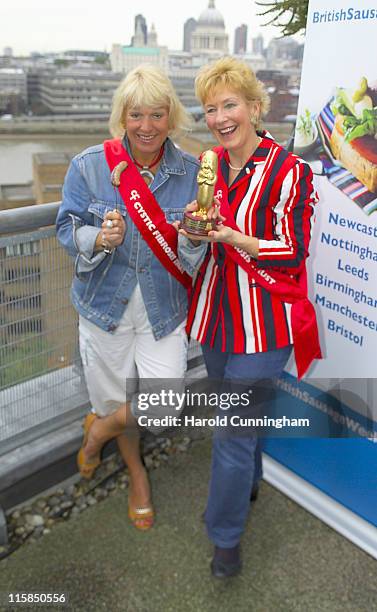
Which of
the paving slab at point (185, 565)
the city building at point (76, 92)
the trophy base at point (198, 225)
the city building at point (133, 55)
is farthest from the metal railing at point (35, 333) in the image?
the city building at point (133, 55)

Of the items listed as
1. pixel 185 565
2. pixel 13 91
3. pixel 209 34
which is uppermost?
pixel 209 34

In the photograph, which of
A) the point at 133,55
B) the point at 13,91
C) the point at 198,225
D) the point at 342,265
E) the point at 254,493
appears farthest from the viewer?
the point at 133,55

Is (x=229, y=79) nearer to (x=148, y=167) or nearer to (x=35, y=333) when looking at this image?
(x=148, y=167)

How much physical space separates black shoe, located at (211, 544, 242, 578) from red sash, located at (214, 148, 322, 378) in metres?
0.89

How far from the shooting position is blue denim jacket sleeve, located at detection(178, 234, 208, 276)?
220cm

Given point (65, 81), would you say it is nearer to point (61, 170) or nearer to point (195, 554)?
point (61, 170)

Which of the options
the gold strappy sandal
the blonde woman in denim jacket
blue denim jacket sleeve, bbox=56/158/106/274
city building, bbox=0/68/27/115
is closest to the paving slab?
the gold strappy sandal

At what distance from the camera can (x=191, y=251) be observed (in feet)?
7.22

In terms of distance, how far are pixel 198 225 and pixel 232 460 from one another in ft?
3.16

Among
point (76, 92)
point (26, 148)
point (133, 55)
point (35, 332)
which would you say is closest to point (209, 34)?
point (133, 55)

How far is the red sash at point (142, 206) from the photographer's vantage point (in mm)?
2236

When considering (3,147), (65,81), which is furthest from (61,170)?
(65,81)

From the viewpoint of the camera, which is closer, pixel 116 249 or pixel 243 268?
pixel 243 268

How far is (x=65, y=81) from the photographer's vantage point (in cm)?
10744
